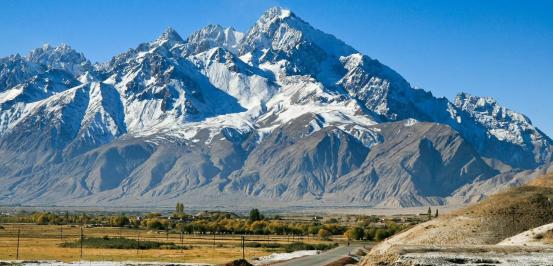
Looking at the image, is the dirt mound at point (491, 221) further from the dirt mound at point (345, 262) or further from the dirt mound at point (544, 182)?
the dirt mound at point (345, 262)

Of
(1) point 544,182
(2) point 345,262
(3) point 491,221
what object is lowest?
(2) point 345,262

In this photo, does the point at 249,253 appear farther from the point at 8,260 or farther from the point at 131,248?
the point at 8,260

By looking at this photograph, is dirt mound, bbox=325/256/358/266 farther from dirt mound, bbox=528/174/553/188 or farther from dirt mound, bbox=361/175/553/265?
dirt mound, bbox=528/174/553/188

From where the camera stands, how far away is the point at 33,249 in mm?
117125

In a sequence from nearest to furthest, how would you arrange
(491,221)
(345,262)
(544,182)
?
(491,221)
(544,182)
(345,262)

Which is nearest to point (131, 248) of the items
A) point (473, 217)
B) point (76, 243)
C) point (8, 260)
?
point (76, 243)

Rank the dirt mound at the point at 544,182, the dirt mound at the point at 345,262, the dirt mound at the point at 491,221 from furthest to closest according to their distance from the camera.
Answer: the dirt mound at the point at 544,182 < the dirt mound at the point at 345,262 < the dirt mound at the point at 491,221

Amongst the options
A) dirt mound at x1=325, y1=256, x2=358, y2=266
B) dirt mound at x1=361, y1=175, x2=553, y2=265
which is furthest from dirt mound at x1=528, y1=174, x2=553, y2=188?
dirt mound at x1=325, y1=256, x2=358, y2=266

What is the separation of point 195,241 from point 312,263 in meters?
62.9

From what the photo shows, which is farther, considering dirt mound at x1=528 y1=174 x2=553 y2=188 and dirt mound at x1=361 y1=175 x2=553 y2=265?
dirt mound at x1=528 y1=174 x2=553 y2=188

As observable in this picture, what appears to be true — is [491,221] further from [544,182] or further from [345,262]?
[345,262]

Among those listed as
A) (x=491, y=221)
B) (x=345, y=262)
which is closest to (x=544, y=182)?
(x=491, y=221)

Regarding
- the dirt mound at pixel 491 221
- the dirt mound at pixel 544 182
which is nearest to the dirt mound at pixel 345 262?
the dirt mound at pixel 491 221

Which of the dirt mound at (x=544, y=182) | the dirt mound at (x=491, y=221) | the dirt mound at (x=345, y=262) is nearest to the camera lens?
the dirt mound at (x=491, y=221)
